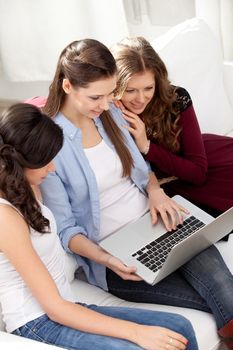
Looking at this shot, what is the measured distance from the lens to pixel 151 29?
→ 2.69 meters

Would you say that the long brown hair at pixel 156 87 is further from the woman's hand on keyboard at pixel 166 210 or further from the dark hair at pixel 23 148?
the dark hair at pixel 23 148

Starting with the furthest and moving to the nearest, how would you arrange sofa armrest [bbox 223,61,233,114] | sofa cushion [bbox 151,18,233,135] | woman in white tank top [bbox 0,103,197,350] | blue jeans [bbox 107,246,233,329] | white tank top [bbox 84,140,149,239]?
sofa armrest [bbox 223,61,233,114] < sofa cushion [bbox 151,18,233,135] < white tank top [bbox 84,140,149,239] < blue jeans [bbox 107,246,233,329] < woman in white tank top [bbox 0,103,197,350]

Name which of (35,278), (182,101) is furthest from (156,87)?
(35,278)

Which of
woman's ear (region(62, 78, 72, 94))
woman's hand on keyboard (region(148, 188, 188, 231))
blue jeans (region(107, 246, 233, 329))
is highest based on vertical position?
woman's ear (region(62, 78, 72, 94))

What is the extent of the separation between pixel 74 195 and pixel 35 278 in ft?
1.28

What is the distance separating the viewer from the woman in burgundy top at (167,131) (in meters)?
1.69

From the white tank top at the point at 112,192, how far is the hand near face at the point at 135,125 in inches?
4.0

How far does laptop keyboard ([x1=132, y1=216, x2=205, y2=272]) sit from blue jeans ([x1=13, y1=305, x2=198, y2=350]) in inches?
7.2

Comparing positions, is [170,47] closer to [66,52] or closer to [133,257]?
[66,52]

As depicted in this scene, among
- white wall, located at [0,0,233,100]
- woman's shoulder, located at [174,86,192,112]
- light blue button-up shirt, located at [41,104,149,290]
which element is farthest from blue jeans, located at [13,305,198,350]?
white wall, located at [0,0,233,100]

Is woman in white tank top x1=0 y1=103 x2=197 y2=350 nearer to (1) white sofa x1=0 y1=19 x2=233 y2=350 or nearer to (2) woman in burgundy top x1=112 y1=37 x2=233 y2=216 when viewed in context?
(2) woman in burgundy top x1=112 y1=37 x2=233 y2=216

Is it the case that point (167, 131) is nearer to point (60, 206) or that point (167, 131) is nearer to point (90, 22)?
point (60, 206)

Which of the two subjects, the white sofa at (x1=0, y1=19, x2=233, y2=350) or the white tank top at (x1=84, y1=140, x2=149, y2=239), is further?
the white sofa at (x1=0, y1=19, x2=233, y2=350)

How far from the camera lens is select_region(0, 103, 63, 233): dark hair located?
4.07 feet
